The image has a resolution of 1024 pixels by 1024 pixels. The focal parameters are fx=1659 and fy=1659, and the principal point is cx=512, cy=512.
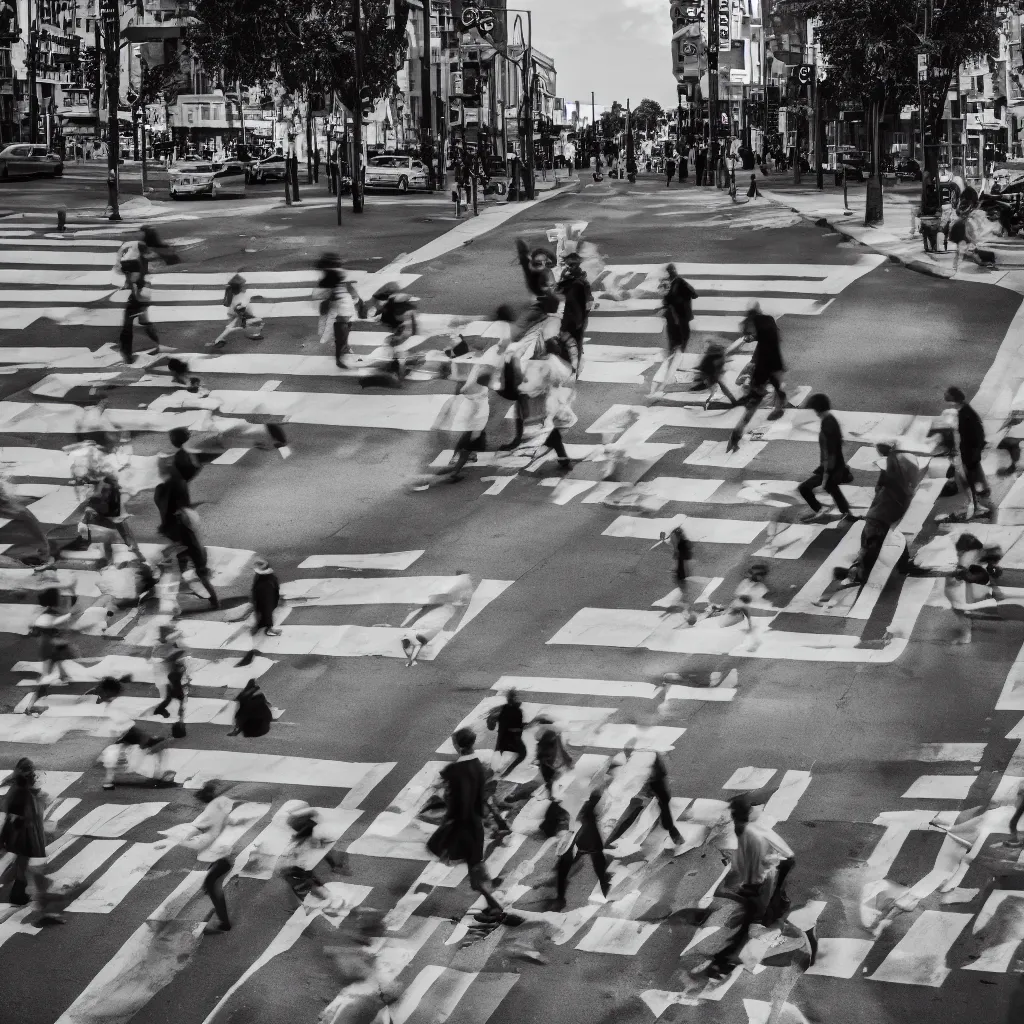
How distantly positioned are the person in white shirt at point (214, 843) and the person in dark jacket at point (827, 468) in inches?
331

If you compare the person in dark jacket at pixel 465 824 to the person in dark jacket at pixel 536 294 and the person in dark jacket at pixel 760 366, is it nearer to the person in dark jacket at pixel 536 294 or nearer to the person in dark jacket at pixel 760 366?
the person in dark jacket at pixel 760 366

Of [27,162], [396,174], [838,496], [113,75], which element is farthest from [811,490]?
[27,162]

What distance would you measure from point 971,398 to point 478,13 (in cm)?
4618

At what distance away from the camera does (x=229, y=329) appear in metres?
29.8

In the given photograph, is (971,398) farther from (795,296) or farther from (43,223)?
(43,223)

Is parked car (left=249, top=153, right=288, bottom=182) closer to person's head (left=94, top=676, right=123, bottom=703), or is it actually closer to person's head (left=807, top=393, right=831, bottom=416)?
person's head (left=807, top=393, right=831, bottom=416)

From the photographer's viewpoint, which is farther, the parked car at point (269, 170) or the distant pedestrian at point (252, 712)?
the parked car at point (269, 170)

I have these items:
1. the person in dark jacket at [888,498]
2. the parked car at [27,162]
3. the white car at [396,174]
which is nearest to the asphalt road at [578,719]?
the person in dark jacket at [888,498]

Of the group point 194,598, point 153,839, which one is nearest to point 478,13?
point 194,598

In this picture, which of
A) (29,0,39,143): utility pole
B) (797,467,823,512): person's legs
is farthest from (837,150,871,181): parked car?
(797,467,823,512): person's legs

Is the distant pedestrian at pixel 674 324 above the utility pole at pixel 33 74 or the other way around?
the other way around

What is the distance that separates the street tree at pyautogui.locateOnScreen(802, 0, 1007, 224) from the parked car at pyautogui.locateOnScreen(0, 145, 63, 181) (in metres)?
31.5

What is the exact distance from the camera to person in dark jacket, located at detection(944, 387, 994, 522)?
61.5ft

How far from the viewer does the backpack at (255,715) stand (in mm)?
13680
